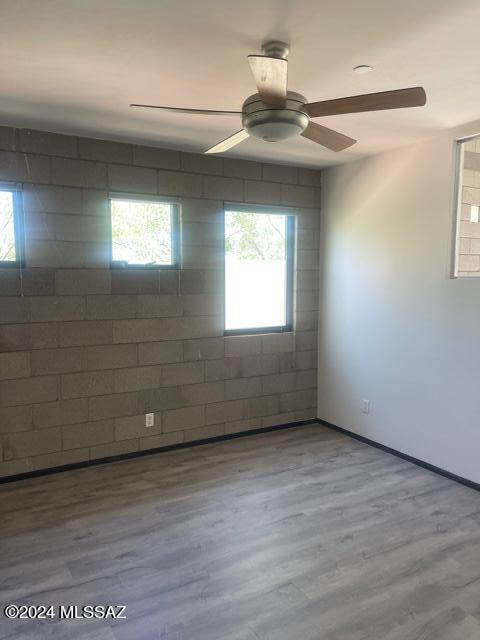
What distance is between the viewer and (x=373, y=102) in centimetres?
193

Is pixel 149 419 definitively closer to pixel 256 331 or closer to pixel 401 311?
pixel 256 331

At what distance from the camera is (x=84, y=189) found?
3406 mm

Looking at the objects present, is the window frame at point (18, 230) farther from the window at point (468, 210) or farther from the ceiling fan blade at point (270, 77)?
the window at point (468, 210)

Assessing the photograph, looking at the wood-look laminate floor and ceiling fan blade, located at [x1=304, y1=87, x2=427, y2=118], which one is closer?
ceiling fan blade, located at [x1=304, y1=87, x2=427, y2=118]

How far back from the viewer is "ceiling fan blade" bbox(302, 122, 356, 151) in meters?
2.26

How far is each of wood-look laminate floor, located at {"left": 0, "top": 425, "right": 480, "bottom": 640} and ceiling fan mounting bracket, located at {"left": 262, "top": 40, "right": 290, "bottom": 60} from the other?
2.46 m

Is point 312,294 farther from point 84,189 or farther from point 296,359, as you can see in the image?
point 84,189

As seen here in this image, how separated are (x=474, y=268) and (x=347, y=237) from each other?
1.20 metres

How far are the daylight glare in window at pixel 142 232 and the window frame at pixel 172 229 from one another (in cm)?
2

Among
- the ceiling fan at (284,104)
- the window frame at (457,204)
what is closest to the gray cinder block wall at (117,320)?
the window frame at (457,204)

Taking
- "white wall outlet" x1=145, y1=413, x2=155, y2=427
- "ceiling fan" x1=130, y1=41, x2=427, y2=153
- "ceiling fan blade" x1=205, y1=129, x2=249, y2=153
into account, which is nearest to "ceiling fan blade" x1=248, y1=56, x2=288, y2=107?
"ceiling fan" x1=130, y1=41, x2=427, y2=153

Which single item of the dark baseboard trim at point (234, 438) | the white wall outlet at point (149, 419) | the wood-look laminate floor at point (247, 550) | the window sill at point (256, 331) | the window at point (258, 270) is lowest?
the wood-look laminate floor at point (247, 550)

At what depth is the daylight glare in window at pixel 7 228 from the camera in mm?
3188

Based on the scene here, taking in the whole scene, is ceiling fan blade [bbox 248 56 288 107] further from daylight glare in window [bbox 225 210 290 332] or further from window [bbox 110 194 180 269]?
daylight glare in window [bbox 225 210 290 332]
